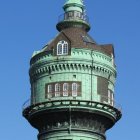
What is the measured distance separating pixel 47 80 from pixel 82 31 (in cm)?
841

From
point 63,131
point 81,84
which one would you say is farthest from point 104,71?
point 63,131

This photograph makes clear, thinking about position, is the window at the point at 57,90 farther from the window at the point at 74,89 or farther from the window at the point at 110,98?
the window at the point at 110,98

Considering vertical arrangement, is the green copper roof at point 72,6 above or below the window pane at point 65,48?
above

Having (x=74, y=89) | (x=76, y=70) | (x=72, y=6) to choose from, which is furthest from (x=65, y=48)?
(x=72, y=6)

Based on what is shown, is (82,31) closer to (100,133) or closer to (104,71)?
(104,71)

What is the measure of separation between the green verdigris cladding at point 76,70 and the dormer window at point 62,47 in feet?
2.32

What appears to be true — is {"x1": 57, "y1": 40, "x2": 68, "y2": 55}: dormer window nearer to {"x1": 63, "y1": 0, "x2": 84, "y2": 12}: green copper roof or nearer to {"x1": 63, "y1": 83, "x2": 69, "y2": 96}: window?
{"x1": 63, "y1": 83, "x2": 69, "y2": 96}: window

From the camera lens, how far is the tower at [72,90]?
7675cm

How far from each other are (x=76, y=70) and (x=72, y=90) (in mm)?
2508

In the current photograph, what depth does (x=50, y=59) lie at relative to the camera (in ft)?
260

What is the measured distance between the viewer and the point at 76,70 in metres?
78.6

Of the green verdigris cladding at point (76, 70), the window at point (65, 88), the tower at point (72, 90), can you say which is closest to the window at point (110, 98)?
the tower at point (72, 90)

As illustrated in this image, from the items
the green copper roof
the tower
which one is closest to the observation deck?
the tower

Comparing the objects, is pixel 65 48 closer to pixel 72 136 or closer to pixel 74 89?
pixel 74 89
